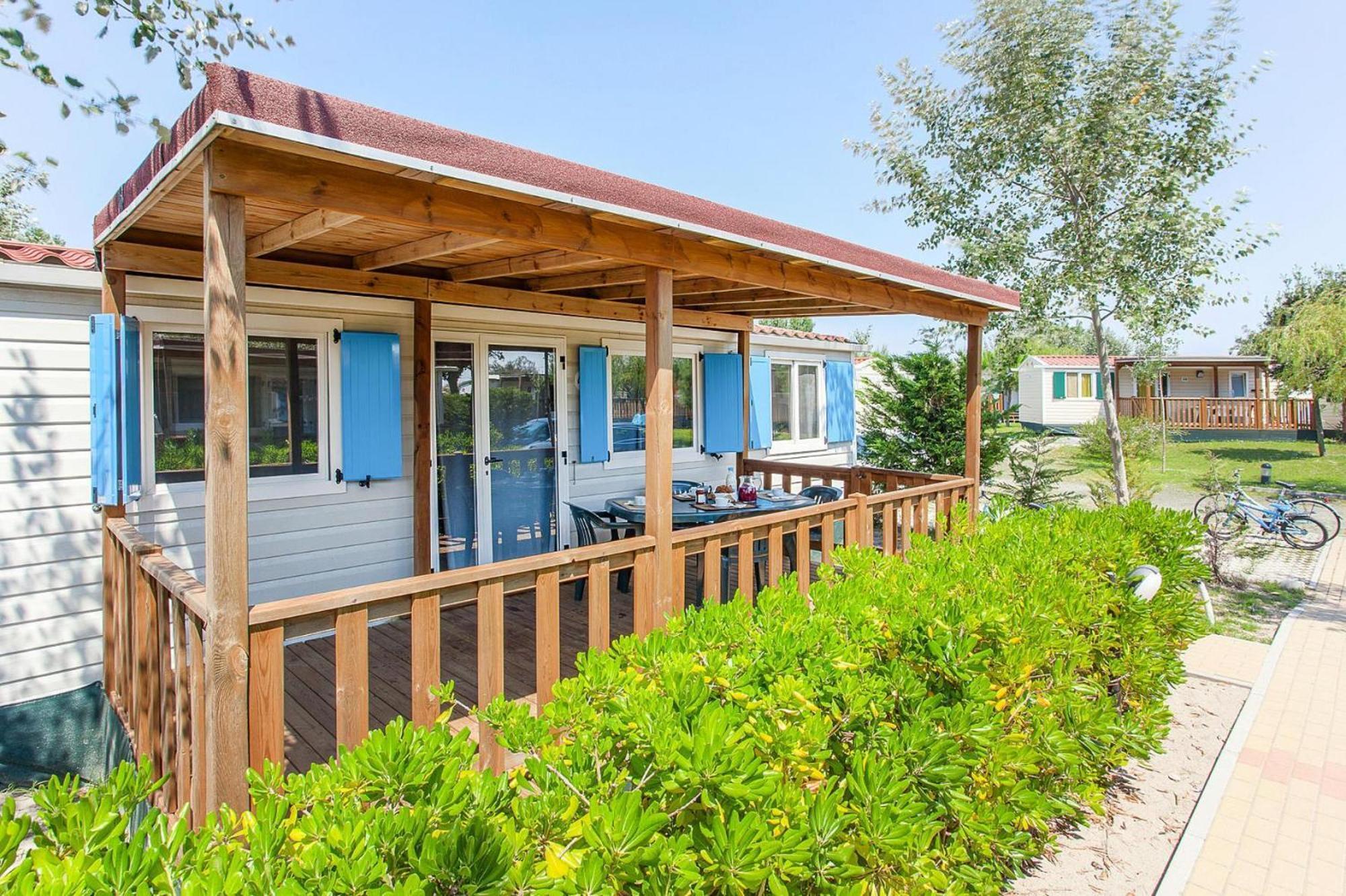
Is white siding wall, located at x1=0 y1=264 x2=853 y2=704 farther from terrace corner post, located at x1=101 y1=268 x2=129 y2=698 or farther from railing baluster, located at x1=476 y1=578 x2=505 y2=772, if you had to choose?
railing baluster, located at x1=476 y1=578 x2=505 y2=772

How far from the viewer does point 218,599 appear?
84.6 inches

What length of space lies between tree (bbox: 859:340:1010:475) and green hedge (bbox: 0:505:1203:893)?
644 centimetres

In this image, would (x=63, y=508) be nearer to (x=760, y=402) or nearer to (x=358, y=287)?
(x=358, y=287)

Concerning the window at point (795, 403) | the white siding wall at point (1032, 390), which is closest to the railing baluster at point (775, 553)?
the window at point (795, 403)

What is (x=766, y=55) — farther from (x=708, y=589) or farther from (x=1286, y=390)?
(x=1286, y=390)

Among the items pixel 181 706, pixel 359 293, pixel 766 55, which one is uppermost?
pixel 766 55

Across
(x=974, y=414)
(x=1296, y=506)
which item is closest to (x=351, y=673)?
(x=974, y=414)

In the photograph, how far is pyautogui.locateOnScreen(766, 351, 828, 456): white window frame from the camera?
9.10m

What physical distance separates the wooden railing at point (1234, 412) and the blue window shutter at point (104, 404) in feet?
80.2

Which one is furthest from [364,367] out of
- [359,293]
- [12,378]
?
[12,378]

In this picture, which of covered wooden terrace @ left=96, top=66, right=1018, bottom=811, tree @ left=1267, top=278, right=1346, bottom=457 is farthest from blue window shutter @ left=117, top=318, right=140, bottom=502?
tree @ left=1267, top=278, right=1346, bottom=457

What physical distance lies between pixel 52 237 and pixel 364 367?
83.2ft

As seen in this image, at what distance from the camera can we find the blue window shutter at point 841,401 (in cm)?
990

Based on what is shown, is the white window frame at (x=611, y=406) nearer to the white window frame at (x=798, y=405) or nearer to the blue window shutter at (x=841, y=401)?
the white window frame at (x=798, y=405)
